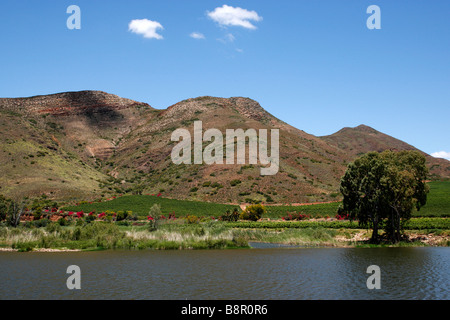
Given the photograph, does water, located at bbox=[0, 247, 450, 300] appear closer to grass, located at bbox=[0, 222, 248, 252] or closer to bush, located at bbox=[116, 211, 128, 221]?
grass, located at bbox=[0, 222, 248, 252]

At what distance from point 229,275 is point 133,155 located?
125 meters

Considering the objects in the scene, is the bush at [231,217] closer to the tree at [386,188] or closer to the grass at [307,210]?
the grass at [307,210]

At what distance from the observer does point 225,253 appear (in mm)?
35156

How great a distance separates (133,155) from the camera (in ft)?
471

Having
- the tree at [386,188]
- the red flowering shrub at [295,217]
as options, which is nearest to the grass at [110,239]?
the tree at [386,188]

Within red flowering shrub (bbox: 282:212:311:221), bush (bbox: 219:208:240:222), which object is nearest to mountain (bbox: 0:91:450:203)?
red flowering shrub (bbox: 282:212:311:221)

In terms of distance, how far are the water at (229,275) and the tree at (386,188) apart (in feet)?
20.1

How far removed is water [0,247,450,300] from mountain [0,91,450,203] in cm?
5872

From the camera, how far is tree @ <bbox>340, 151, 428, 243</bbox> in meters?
39.2

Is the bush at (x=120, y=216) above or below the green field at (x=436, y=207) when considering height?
below

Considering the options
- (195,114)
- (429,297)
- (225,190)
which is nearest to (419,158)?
(429,297)

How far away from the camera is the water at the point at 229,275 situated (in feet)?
64.4

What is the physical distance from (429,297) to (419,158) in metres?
27.0
